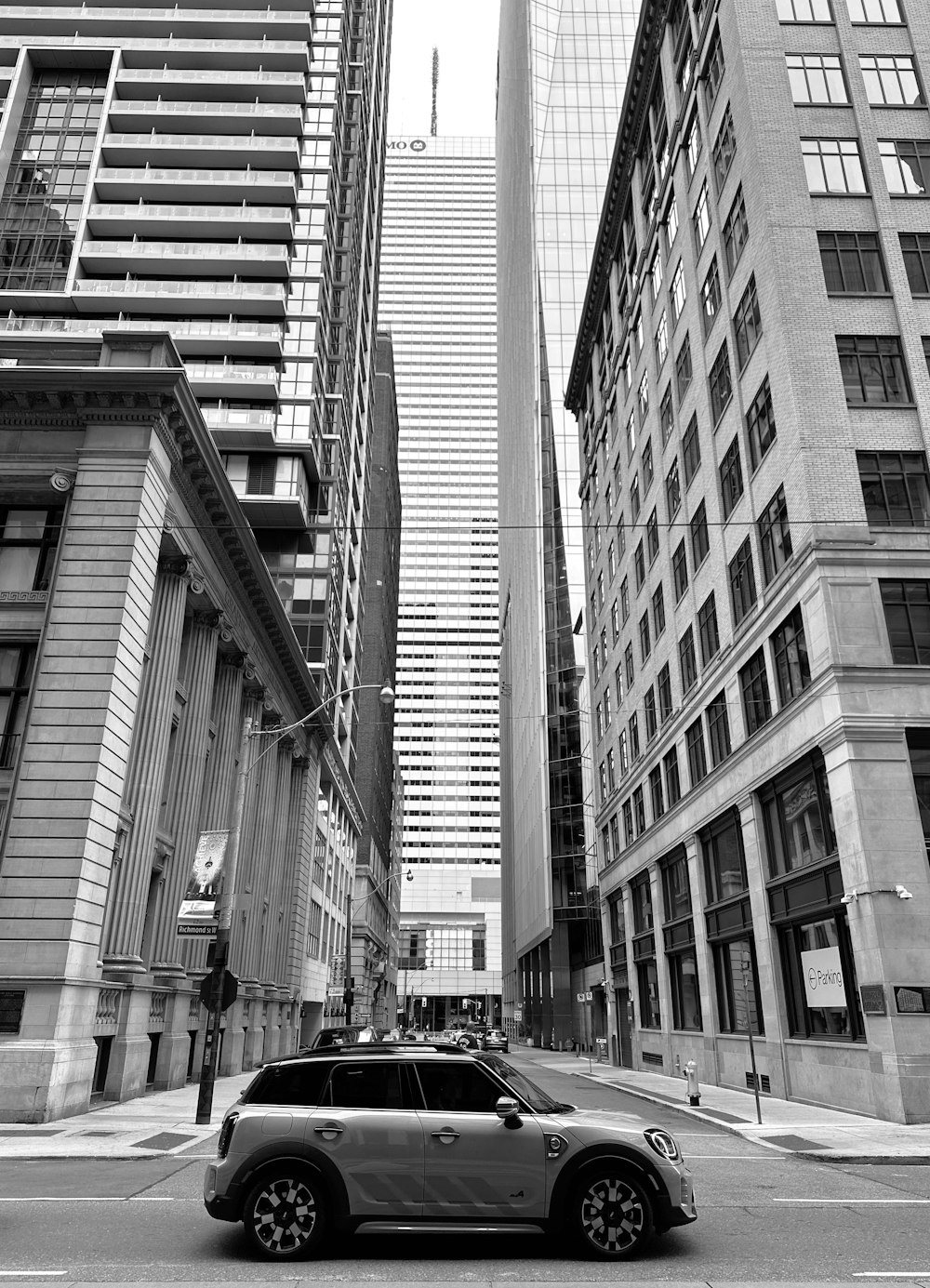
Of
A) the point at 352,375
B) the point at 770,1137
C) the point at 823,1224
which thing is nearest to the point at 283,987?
the point at 770,1137

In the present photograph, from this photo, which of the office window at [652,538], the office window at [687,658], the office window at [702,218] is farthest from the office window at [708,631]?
the office window at [702,218]

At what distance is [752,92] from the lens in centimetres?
3075

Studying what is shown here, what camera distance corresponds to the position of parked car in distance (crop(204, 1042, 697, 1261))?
324 inches

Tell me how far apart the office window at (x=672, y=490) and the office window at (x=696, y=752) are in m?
9.48

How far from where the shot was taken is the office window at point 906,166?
28.9 meters

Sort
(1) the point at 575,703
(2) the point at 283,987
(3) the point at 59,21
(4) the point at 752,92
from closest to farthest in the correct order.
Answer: (4) the point at 752,92 < (2) the point at 283,987 < (3) the point at 59,21 < (1) the point at 575,703

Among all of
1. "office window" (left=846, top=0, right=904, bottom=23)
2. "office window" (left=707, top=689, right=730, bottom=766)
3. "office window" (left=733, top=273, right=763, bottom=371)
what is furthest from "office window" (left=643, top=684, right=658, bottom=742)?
"office window" (left=846, top=0, right=904, bottom=23)

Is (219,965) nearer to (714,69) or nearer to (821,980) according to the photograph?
(821,980)

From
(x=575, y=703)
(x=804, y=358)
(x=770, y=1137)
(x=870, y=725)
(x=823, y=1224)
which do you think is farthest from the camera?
(x=575, y=703)

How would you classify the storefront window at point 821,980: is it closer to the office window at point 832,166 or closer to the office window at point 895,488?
the office window at point 895,488

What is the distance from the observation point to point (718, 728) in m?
34.0

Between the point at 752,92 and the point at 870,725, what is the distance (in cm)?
2142

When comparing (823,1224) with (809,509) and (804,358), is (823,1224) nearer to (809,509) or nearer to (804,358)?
(809,509)

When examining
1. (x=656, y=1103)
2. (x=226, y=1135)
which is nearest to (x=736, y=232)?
(x=656, y=1103)
